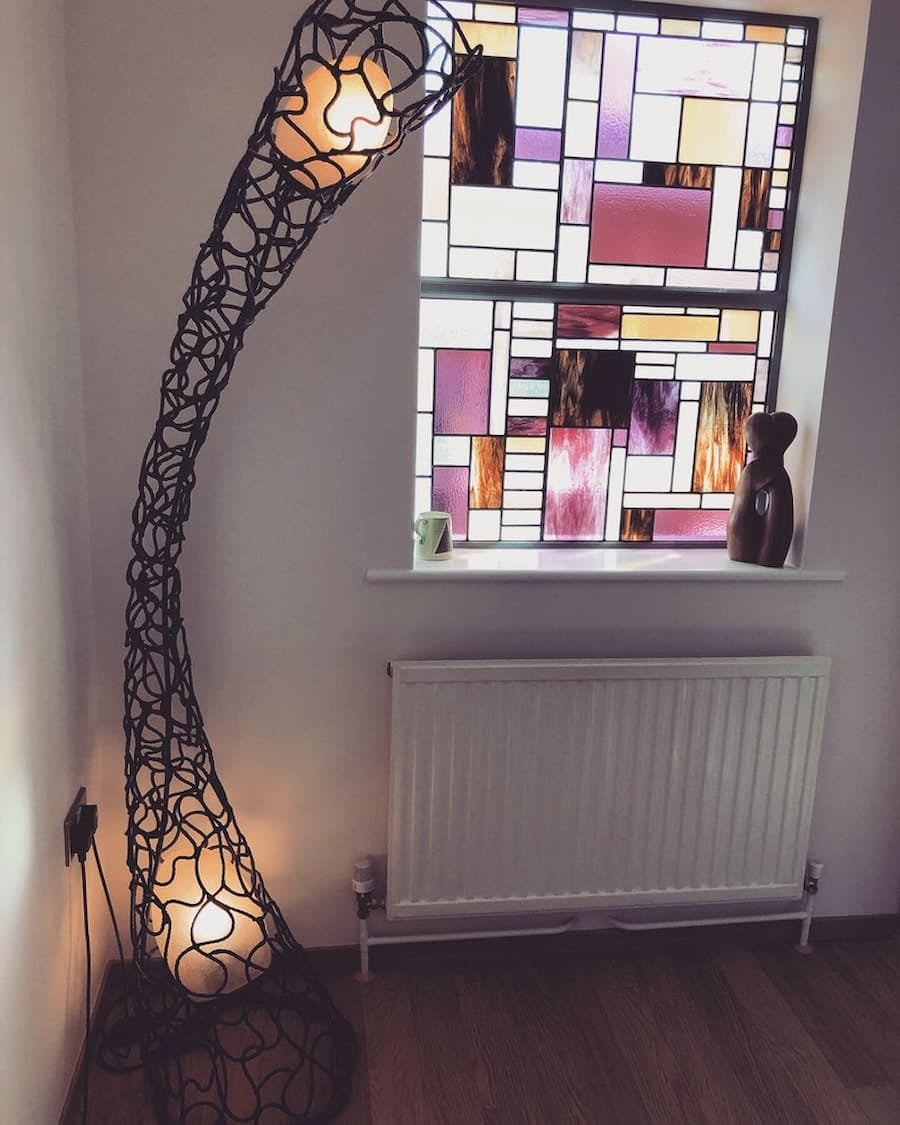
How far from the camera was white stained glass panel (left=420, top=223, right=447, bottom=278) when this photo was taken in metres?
1.98

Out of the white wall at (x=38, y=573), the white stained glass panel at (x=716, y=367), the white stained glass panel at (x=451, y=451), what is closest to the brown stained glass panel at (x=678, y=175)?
the white stained glass panel at (x=716, y=367)

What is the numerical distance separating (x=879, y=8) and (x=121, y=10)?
56.2 inches

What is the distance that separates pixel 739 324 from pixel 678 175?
1.16 feet

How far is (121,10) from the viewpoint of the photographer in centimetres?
162

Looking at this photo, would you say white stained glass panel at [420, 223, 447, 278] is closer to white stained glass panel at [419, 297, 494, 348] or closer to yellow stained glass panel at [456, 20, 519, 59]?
white stained glass panel at [419, 297, 494, 348]

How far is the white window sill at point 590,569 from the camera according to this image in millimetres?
1937

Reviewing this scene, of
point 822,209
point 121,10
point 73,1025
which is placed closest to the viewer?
point 121,10

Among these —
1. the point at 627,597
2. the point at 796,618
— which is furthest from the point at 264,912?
the point at 796,618

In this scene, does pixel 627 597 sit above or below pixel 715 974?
above

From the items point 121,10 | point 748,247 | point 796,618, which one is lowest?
point 796,618

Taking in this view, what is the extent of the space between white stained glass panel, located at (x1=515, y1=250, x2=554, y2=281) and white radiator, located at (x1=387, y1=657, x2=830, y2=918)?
83 cm

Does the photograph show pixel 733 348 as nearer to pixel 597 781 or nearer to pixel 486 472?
pixel 486 472

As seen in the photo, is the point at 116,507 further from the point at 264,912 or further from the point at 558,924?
the point at 558,924

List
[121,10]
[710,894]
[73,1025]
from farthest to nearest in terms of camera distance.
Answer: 1. [710,894]
2. [73,1025]
3. [121,10]
